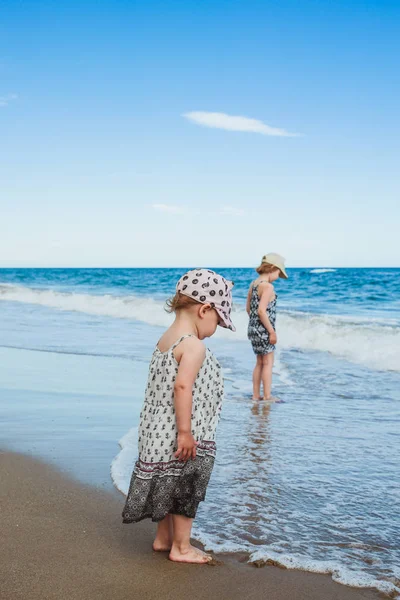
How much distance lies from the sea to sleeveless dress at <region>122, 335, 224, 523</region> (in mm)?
426

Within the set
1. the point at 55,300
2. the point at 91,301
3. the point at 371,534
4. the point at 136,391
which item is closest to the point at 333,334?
the point at 136,391

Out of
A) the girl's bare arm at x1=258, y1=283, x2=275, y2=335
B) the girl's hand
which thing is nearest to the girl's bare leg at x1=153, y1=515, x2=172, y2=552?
the girl's hand

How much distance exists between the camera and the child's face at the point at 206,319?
307cm

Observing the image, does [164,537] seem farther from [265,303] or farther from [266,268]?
[266,268]

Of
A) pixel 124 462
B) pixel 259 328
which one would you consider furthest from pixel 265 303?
pixel 124 462

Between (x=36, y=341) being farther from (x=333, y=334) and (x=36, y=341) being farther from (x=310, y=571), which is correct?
(x=310, y=571)

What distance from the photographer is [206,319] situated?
10.2 ft

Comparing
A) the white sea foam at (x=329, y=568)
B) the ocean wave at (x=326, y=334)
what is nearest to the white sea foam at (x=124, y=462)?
the white sea foam at (x=329, y=568)

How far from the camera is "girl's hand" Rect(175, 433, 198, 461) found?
9.58 feet

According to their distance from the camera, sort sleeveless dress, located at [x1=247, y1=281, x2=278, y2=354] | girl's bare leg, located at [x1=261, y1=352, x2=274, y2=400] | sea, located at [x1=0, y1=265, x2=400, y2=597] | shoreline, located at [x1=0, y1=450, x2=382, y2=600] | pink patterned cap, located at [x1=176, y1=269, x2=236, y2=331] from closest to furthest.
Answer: shoreline, located at [x1=0, y1=450, x2=382, y2=600], pink patterned cap, located at [x1=176, y1=269, x2=236, y2=331], sea, located at [x1=0, y1=265, x2=400, y2=597], girl's bare leg, located at [x1=261, y1=352, x2=274, y2=400], sleeveless dress, located at [x1=247, y1=281, x2=278, y2=354]

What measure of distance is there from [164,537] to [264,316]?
448cm

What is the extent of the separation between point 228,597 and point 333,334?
1170 centimetres

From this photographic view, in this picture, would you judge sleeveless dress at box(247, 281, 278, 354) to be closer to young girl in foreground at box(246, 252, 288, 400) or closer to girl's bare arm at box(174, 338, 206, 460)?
young girl in foreground at box(246, 252, 288, 400)

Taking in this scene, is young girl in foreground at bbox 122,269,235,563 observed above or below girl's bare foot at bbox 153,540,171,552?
above
